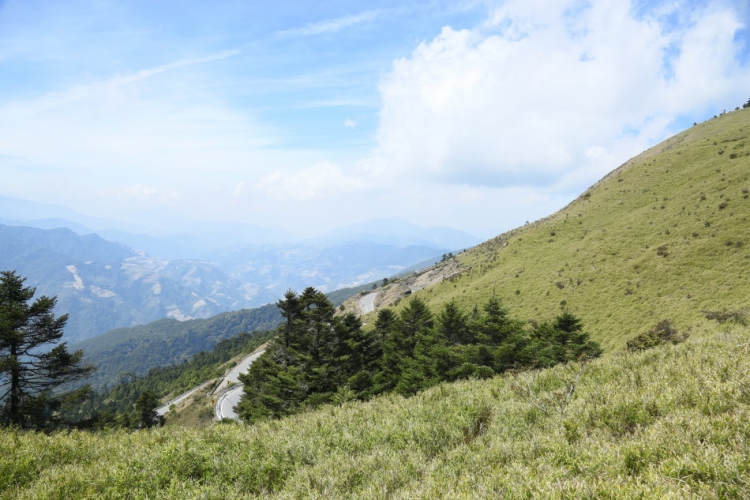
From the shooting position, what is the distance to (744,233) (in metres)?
36.0

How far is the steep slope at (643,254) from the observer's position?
108 ft

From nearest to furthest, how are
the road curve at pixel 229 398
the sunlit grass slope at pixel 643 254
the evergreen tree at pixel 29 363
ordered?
the evergreen tree at pixel 29 363 → the sunlit grass slope at pixel 643 254 → the road curve at pixel 229 398

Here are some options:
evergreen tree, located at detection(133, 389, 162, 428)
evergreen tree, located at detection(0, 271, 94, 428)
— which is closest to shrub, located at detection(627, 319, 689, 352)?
evergreen tree, located at detection(0, 271, 94, 428)

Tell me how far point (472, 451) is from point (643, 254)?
161 ft

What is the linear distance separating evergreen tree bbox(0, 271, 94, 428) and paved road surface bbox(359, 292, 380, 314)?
72.8 meters

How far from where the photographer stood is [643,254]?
42.5m

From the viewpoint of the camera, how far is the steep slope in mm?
32781

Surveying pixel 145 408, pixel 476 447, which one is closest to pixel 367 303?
pixel 145 408

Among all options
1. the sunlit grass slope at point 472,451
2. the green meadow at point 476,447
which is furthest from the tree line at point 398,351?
the sunlit grass slope at point 472,451

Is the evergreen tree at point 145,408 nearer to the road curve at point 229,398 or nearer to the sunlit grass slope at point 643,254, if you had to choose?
the road curve at point 229,398

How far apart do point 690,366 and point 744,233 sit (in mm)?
43140

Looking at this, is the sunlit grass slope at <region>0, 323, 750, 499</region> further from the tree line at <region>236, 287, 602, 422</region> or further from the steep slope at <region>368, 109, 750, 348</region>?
the steep slope at <region>368, 109, 750, 348</region>

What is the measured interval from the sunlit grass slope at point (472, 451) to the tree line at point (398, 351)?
45.4 ft

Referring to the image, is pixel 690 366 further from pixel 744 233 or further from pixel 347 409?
pixel 744 233
